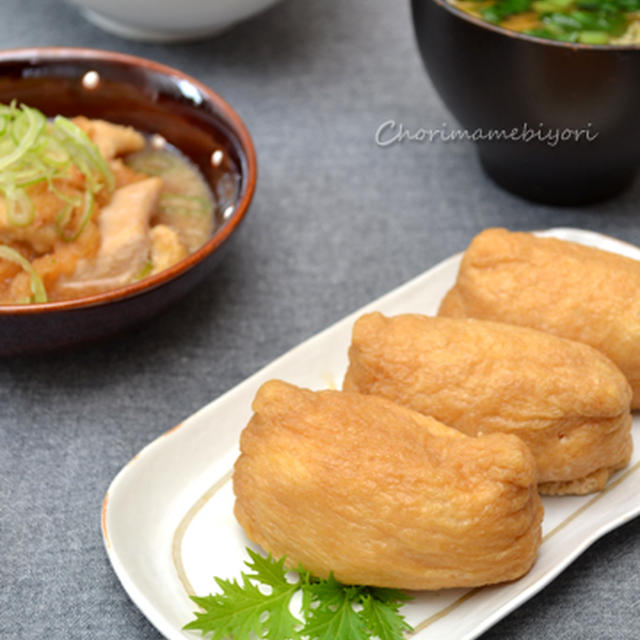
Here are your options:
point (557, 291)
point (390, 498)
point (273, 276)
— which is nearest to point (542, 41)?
point (557, 291)

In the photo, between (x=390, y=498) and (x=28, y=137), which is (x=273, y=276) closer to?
(x=28, y=137)

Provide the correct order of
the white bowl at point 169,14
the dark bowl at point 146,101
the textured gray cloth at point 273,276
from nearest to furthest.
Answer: the textured gray cloth at point 273,276 → the dark bowl at point 146,101 → the white bowl at point 169,14

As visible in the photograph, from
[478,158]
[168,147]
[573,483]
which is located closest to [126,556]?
[573,483]

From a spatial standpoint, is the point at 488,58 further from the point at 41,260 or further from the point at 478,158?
the point at 41,260

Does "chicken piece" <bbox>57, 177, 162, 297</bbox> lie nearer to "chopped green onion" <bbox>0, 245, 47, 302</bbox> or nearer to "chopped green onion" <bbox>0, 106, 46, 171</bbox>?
"chopped green onion" <bbox>0, 245, 47, 302</bbox>

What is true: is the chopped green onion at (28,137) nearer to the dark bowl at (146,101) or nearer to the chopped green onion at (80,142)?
the chopped green onion at (80,142)

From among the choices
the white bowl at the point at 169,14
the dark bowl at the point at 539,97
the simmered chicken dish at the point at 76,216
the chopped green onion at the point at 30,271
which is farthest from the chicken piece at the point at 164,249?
the white bowl at the point at 169,14
